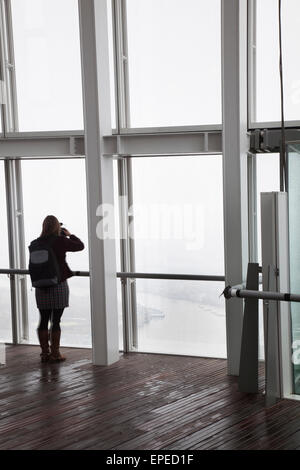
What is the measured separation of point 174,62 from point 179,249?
2.64 metres

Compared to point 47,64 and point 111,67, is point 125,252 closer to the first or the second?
point 111,67

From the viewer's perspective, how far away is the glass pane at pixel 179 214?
33.8 feet

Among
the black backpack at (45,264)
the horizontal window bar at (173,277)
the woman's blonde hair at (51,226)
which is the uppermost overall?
the woman's blonde hair at (51,226)

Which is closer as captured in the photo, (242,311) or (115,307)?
(242,311)

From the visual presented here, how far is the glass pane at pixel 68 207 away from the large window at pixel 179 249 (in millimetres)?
875

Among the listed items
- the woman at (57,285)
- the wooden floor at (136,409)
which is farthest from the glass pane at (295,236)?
the woman at (57,285)

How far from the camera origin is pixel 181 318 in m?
10.7

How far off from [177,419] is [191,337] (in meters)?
3.06

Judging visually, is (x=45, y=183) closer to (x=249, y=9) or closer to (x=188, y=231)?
(x=188, y=231)

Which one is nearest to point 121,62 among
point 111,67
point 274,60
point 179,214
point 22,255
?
point 111,67

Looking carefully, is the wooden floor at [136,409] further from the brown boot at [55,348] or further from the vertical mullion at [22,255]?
the vertical mullion at [22,255]

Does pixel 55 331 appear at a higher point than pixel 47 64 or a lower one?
lower

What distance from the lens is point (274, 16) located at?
9648 millimetres

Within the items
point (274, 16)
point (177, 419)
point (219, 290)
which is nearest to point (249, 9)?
point (274, 16)
